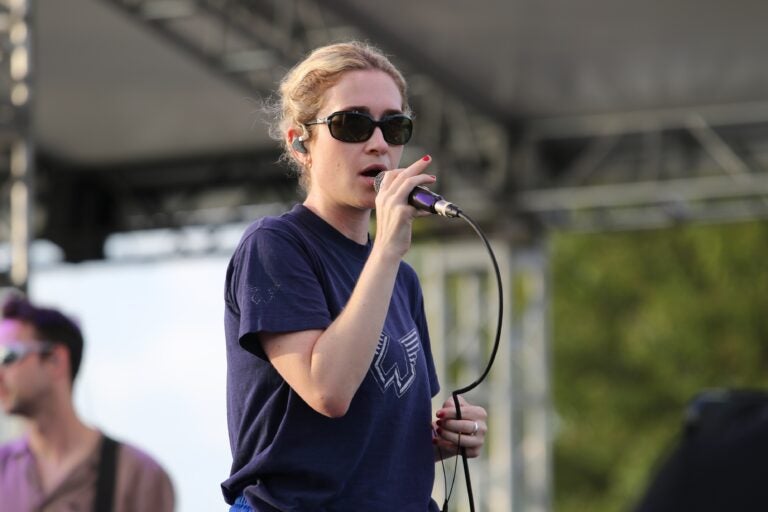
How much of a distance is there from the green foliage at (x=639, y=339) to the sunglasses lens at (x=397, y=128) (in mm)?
19677

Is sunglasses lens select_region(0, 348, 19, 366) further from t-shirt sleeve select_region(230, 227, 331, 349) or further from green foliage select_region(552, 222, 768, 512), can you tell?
green foliage select_region(552, 222, 768, 512)

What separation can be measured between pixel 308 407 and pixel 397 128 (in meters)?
0.53

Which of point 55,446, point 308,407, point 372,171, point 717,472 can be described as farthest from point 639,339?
point 717,472

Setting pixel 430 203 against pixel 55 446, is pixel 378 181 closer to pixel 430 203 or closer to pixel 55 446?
pixel 430 203

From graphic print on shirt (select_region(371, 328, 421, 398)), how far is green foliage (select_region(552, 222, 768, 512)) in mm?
19653

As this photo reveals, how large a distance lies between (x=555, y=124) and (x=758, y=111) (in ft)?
5.00

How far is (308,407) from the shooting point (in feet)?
7.93

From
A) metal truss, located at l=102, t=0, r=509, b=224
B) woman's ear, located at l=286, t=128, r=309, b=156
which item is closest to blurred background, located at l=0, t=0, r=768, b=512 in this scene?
metal truss, located at l=102, t=0, r=509, b=224

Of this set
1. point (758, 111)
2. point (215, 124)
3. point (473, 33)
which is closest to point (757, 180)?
point (758, 111)

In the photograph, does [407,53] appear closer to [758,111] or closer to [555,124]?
[555,124]

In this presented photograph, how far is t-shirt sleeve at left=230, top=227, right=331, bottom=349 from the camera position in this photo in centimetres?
240

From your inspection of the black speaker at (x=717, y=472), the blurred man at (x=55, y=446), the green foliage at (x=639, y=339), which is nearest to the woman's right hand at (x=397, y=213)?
the black speaker at (x=717, y=472)

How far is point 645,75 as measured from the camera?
1016 centimetres

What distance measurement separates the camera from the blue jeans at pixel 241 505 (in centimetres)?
246
